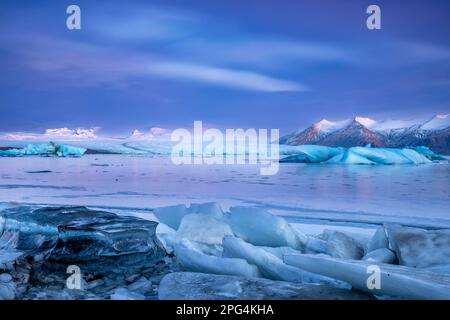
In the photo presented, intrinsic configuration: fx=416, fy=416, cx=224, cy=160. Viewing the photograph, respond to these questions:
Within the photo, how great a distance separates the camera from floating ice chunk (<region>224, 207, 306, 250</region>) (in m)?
2.71

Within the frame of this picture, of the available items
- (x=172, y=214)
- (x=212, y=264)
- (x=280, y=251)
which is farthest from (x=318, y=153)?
(x=212, y=264)

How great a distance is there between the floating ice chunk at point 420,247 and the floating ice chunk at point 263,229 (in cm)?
60

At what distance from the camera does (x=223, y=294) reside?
187cm

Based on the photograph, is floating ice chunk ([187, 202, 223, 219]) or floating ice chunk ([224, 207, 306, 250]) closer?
floating ice chunk ([224, 207, 306, 250])

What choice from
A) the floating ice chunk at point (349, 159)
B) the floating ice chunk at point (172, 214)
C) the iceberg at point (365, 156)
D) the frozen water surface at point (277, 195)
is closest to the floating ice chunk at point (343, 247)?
the frozen water surface at point (277, 195)

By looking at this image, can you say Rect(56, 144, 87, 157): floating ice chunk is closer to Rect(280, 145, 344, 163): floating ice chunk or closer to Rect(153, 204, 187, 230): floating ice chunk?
Rect(280, 145, 344, 163): floating ice chunk

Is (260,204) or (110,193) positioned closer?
(260,204)

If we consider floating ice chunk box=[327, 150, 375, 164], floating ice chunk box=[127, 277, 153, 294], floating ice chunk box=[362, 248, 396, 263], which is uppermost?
floating ice chunk box=[327, 150, 375, 164]

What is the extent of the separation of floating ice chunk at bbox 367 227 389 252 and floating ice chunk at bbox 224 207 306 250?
41 cm

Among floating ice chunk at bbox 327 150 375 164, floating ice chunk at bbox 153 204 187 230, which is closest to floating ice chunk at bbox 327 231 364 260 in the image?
floating ice chunk at bbox 153 204 187 230

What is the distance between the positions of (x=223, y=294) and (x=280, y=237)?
929 mm

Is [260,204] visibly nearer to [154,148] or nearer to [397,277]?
[397,277]

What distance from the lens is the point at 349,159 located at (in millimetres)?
11875
